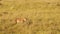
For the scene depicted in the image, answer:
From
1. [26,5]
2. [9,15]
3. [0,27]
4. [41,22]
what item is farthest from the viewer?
[26,5]

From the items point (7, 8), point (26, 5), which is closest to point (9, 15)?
point (7, 8)

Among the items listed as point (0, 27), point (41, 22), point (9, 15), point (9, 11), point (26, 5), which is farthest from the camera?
point (26, 5)

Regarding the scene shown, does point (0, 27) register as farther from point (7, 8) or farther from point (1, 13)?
point (7, 8)

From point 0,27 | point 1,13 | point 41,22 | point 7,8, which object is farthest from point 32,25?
point 7,8

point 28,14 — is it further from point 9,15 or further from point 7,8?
point 7,8

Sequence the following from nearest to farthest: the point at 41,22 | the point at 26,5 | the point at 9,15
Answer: the point at 41,22 < the point at 9,15 < the point at 26,5

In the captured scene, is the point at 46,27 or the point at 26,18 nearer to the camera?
the point at 46,27
